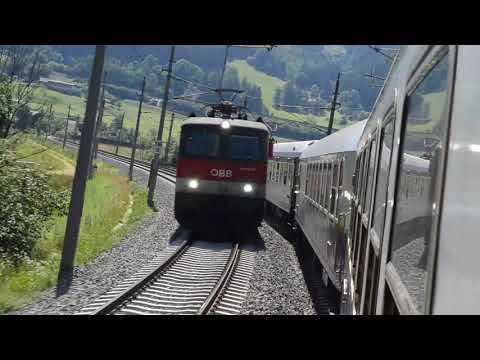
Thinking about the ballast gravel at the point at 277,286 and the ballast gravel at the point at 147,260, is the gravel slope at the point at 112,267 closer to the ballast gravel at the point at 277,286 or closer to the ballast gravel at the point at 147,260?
the ballast gravel at the point at 147,260

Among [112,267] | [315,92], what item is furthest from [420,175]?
[315,92]

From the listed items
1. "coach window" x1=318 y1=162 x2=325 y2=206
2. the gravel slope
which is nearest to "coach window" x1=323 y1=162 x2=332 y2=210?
"coach window" x1=318 y1=162 x2=325 y2=206

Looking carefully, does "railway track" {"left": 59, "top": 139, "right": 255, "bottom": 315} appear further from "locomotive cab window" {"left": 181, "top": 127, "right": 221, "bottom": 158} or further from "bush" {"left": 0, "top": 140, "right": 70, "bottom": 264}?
"bush" {"left": 0, "top": 140, "right": 70, "bottom": 264}

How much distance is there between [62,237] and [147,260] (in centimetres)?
422

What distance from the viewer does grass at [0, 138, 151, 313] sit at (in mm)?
9832

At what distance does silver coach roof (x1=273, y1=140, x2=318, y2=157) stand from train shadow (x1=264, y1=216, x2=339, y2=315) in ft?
7.39

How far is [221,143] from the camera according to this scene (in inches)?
590

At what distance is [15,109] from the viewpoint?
1314cm

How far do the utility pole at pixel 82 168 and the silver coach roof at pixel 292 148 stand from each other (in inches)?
274

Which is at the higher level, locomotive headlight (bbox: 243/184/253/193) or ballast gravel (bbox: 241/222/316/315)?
locomotive headlight (bbox: 243/184/253/193)
